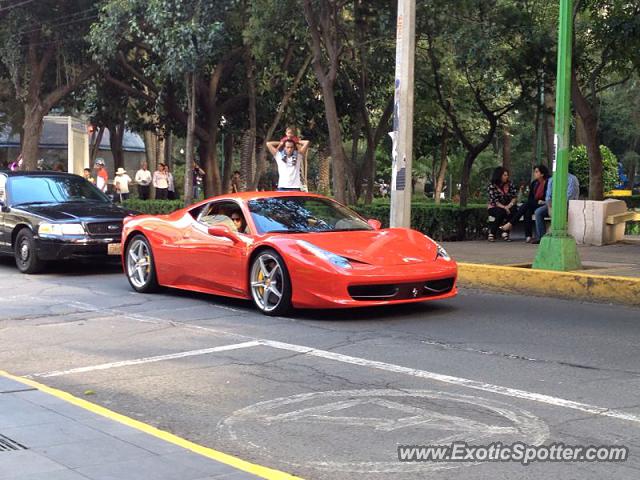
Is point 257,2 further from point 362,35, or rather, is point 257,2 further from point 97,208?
point 97,208

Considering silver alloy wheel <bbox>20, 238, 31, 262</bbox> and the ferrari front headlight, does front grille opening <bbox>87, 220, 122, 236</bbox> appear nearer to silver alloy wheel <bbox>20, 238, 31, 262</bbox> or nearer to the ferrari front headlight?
the ferrari front headlight

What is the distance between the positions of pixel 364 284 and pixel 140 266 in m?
3.94

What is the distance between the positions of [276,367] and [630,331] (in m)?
3.52

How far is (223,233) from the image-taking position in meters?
9.41

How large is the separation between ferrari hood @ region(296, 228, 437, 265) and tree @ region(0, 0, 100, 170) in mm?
16338

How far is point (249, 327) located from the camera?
27.5 ft

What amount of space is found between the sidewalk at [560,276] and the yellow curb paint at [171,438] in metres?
6.59

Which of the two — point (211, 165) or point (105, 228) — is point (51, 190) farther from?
point (211, 165)

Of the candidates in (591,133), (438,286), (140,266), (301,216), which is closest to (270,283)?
(301,216)

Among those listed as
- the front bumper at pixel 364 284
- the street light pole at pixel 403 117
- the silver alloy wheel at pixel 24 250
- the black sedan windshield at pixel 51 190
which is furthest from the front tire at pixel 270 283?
the black sedan windshield at pixel 51 190

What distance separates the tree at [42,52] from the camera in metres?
24.1

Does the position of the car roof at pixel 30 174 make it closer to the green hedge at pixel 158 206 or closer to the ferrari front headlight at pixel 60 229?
the ferrari front headlight at pixel 60 229

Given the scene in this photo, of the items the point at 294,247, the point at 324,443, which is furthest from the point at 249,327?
the point at 324,443

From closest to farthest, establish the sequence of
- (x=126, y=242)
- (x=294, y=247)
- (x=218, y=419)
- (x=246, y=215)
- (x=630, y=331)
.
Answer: (x=218, y=419)
(x=630, y=331)
(x=294, y=247)
(x=246, y=215)
(x=126, y=242)
